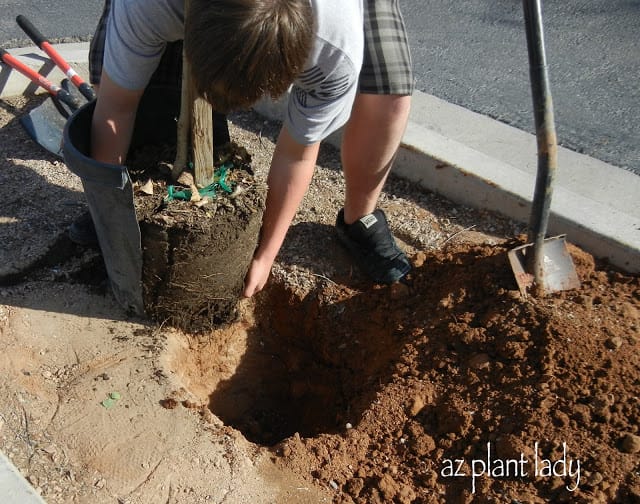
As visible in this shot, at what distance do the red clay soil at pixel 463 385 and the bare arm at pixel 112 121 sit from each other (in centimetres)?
80

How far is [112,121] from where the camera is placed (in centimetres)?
210

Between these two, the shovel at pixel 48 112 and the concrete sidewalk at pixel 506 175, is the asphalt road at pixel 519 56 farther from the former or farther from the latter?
the shovel at pixel 48 112

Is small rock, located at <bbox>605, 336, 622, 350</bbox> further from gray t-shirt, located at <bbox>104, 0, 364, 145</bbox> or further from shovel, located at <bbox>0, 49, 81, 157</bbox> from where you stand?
shovel, located at <bbox>0, 49, 81, 157</bbox>

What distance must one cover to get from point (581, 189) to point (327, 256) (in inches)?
46.5

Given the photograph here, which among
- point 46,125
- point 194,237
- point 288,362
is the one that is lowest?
point 288,362

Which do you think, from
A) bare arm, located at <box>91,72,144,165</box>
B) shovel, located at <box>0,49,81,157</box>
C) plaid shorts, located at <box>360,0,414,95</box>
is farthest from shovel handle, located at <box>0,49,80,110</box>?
plaid shorts, located at <box>360,0,414,95</box>

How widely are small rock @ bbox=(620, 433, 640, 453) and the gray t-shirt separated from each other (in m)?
1.22

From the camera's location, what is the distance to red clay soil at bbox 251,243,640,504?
195 cm

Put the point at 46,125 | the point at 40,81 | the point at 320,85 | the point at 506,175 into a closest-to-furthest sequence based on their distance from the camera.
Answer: the point at 320,85
the point at 506,175
the point at 46,125
the point at 40,81

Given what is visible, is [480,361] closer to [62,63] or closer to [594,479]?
[594,479]

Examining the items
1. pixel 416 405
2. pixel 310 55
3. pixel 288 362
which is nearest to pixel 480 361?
pixel 416 405

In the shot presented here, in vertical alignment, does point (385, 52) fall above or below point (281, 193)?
above

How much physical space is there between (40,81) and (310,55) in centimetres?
214

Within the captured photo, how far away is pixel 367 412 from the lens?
2.14 m
